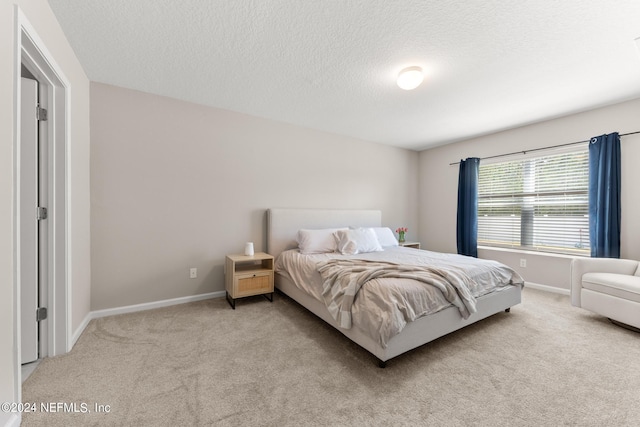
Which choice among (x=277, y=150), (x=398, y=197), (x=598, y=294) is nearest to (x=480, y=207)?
(x=398, y=197)

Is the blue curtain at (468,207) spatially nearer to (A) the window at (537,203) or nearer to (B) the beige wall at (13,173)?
(A) the window at (537,203)

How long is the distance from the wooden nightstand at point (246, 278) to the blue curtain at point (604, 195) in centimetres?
407

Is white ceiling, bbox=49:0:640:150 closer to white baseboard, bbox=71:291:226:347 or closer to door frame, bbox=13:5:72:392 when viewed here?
door frame, bbox=13:5:72:392

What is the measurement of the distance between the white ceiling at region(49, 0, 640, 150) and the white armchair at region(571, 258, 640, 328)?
1.89 meters

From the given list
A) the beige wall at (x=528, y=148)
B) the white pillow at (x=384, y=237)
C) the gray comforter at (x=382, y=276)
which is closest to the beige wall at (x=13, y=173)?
the gray comforter at (x=382, y=276)

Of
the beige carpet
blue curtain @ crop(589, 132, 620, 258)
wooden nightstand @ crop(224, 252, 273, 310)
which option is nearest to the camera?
the beige carpet

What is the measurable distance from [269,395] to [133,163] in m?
2.69

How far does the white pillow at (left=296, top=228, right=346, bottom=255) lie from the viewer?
3.25 metres

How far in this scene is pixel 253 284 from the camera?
2.93 m

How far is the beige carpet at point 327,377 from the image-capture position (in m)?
1.36

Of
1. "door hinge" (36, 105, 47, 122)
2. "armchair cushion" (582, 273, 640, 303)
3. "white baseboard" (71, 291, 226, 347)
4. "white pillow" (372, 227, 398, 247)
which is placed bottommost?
"white baseboard" (71, 291, 226, 347)

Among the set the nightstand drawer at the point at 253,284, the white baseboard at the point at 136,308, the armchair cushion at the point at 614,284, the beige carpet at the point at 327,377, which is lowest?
the beige carpet at the point at 327,377

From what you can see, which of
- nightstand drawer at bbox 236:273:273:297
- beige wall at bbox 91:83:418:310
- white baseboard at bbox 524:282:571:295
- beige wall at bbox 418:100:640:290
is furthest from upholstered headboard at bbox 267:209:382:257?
white baseboard at bbox 524:282:571:295

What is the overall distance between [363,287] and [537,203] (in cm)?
349
